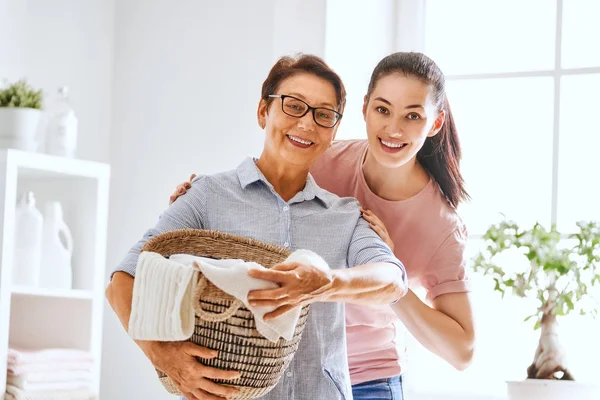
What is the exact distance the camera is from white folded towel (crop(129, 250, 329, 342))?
4.17ft

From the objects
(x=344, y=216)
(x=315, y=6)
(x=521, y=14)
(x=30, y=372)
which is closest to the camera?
(x=344, y=216)

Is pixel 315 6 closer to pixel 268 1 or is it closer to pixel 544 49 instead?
pixel 268 1

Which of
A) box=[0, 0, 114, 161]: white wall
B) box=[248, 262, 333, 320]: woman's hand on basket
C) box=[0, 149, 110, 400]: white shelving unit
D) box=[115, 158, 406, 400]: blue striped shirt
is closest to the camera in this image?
box=[248, 262, 333, 320]: woman's hand on basket

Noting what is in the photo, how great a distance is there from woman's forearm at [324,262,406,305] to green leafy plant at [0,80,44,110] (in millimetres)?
1440

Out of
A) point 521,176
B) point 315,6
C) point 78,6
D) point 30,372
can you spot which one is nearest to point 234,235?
point 30,372

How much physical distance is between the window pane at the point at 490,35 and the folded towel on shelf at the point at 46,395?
1510 mm

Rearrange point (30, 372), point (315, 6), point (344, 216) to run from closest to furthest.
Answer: point (344, 216) < point (30, 372) < point (315, 6)

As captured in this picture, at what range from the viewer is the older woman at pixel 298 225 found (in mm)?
1386

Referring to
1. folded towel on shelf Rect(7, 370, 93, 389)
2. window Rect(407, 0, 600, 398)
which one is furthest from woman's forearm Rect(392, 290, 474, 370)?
folded towel on shelf Rect(7, 370, 93, 389)

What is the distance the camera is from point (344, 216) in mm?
1638

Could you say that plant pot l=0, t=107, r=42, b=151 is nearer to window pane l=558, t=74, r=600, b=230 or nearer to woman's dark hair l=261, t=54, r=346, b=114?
woman's dark hair l=261, t=54, r=346, b=114

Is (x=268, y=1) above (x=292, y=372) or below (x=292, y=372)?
above

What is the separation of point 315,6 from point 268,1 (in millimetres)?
217

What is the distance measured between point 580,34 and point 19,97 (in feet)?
5.53
